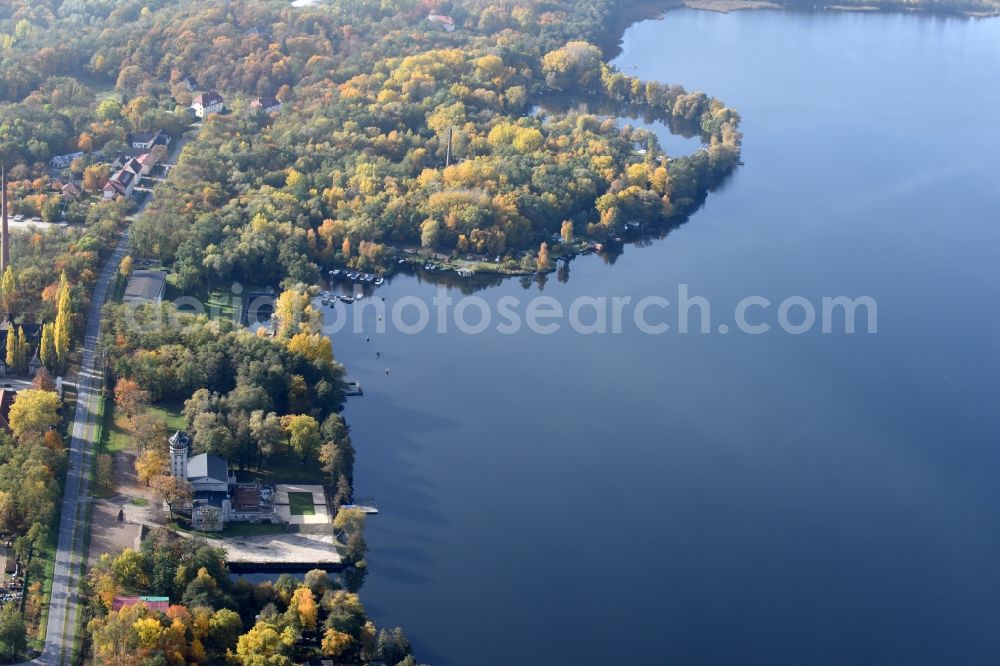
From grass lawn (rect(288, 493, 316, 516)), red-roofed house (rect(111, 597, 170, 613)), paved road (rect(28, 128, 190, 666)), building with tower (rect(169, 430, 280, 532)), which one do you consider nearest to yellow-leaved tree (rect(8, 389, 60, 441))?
paved road (rect(28, 128, 190, 666))

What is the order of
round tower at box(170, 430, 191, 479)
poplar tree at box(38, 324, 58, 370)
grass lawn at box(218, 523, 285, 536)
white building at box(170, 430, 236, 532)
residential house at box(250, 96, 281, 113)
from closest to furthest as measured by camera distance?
white building at box(170, 430, 236, 532), grass lawn at box(218, 523, 285, 536), round tower at box(170, 430, 191, 479), poplar tree at box(38, 324, 58, 370), residential house at box(250, 96, 281, 113)

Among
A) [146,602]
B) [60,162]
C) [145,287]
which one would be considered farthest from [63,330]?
[60,162]

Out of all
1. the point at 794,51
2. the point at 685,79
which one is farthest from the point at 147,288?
the point at 794,51

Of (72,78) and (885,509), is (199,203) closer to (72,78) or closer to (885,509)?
(72,78)

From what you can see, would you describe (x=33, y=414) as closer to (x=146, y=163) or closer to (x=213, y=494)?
(x=213, y=494)

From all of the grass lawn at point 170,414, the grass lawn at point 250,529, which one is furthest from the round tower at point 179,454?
the grass lawn at point 170,414

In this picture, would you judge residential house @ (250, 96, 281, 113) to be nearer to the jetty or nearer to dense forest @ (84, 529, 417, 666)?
the jetty
